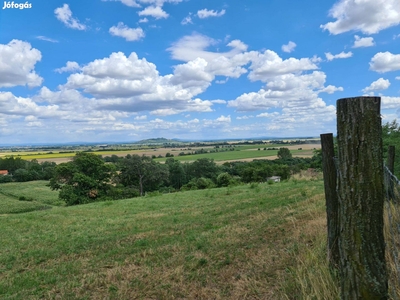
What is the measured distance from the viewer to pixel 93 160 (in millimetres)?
40188

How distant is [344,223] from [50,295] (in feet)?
15.6

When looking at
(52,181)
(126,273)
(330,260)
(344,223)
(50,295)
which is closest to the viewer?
(344,223)

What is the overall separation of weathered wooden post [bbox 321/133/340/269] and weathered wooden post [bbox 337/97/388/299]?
1534mm

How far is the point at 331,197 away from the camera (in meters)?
3.94

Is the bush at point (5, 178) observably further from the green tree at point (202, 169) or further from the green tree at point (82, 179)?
the green tree at point (202, 169)

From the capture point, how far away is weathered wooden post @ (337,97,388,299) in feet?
7.09

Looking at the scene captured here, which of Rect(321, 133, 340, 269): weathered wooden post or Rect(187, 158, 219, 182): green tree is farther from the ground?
Rect(321, 133, 340, 269): weathered wooden post

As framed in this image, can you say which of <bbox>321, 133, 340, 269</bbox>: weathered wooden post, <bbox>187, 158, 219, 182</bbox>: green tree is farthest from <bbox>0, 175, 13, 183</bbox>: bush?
<bbox>321, 133, 340, 269</bbox>: weathered wooden post

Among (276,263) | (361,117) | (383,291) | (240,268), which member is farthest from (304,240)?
(361,117)

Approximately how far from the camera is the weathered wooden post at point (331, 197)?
3.74 meters

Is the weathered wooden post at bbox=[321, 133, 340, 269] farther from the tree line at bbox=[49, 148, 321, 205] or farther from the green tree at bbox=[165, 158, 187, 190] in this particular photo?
the green tree at bbox=[165, 158, 187, 190]

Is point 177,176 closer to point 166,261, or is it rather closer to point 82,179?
point 82,179

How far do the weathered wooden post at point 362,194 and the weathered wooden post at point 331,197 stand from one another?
60.4 inches

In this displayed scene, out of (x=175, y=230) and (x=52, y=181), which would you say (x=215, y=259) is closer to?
(x=175, y=230)
